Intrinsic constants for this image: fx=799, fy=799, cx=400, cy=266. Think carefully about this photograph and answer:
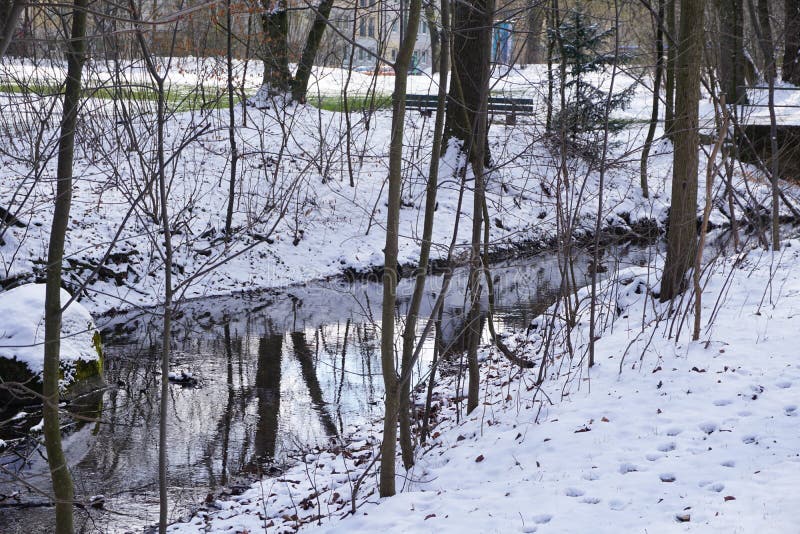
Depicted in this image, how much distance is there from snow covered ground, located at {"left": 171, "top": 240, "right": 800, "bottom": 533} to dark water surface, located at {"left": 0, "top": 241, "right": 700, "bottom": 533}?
60 cm

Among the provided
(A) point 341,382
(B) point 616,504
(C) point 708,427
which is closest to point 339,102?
(A) point 341,382

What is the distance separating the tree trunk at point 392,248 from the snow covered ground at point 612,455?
41 cm

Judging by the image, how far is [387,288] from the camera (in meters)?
5.52

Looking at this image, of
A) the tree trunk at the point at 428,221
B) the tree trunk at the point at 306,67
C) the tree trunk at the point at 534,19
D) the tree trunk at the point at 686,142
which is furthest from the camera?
the tree trunk at the point at 306,67

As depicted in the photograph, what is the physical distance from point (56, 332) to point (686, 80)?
7279 mm

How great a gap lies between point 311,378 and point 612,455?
531 cm

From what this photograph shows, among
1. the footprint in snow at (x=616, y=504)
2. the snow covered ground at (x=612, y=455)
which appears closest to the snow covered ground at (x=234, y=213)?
the snow covered ground at (x=612, y=455)

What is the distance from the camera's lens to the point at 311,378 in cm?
1030

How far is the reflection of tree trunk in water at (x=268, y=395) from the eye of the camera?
320 inches

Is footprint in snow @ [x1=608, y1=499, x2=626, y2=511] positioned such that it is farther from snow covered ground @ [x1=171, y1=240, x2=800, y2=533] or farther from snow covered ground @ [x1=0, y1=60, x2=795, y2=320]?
snow covered ground @ [x1=0, y1=60, x2=795, y2=320]

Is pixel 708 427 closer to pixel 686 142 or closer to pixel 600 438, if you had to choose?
pixel 600 438

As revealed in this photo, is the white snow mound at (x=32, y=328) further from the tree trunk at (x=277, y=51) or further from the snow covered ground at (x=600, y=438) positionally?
the tree trunk at (x=277, y=51)

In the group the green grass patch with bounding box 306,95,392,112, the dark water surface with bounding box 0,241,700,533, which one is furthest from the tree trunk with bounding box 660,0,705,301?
the green grass patch with bounding box 306,95,392,112

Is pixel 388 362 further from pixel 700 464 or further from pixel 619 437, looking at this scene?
pixel 700 464
